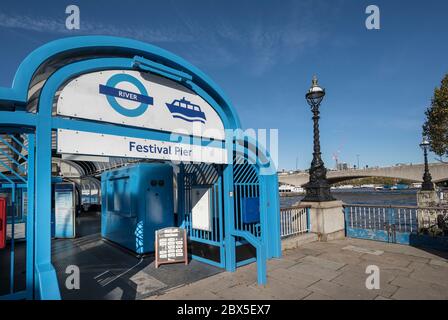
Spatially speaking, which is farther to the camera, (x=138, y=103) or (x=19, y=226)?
(x=19, y=226)

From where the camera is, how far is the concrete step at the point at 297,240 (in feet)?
24.6

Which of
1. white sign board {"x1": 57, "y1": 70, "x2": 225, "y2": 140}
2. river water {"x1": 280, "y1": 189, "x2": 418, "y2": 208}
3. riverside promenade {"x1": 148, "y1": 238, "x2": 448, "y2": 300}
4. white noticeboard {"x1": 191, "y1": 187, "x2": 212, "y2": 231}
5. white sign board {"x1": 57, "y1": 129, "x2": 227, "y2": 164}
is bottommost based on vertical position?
river water {"x1": 280, "y1": 189, "x2": 418, "y2": 208}

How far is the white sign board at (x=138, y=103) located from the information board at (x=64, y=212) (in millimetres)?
7042

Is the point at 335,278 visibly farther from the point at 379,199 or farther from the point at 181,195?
the point at 379,199

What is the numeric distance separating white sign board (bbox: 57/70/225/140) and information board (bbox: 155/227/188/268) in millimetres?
2588

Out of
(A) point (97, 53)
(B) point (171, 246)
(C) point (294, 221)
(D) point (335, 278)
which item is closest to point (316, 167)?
(C) point (294, 221)

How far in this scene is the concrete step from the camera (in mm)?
7511

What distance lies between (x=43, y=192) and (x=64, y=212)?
25.5ft

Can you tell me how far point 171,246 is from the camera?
628cm

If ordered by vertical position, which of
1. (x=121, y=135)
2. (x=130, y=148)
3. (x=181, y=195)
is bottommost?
(x=181, y=195)

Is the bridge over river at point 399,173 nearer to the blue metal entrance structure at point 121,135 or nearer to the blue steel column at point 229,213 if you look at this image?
the blue metal entrance structure at point 121,135

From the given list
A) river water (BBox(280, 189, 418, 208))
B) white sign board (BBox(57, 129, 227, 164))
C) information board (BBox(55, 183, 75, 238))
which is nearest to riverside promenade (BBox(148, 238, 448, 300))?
white sign board (BBox(57, 129, 227, 164))

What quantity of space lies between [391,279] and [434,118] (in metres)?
22.2

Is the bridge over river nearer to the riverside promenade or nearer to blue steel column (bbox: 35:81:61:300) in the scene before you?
the riverside promenade
